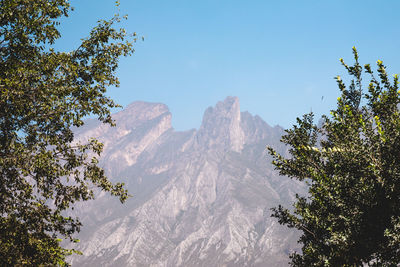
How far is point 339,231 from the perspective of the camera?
42.6 ft

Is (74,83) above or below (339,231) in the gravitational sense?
above

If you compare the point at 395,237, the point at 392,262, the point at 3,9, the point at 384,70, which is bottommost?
the point at 392,262

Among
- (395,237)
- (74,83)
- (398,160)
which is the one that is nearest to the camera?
(395,237)

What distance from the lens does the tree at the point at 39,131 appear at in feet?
41.1

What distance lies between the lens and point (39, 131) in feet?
45.8

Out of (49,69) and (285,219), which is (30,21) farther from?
(285,219)

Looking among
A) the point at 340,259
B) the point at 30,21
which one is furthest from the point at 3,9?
the point at 340,259

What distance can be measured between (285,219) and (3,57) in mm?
17450

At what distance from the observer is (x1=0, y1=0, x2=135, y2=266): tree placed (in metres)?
12.5

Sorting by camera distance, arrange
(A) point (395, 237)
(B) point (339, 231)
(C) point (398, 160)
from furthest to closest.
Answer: (B) point (339, 231)
(C) point (398, 160)
(A) point (395, 237)

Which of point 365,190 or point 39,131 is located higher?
point 39,131

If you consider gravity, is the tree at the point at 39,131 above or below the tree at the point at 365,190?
above

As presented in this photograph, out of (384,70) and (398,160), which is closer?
(398,160)

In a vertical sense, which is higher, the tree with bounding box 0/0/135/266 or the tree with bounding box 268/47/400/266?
the tree with bounding box 0/0/135/266
